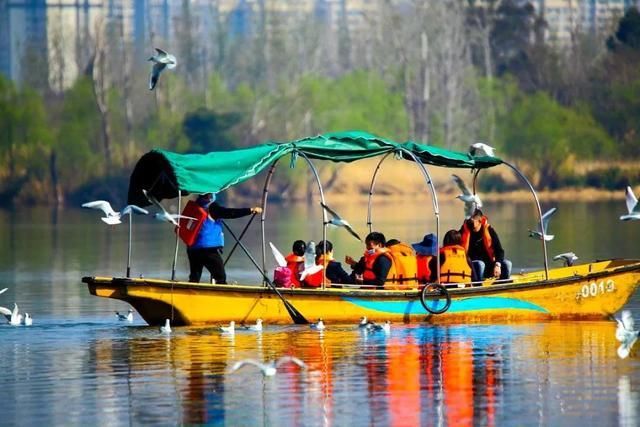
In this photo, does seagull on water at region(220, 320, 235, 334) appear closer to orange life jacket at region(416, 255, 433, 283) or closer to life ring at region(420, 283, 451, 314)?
life ring at region(420, 283, 451, 314)

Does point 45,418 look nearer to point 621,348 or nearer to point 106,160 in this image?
point 621,348

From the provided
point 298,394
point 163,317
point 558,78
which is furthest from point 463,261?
point 558,78

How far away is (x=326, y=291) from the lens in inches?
Answer: 996

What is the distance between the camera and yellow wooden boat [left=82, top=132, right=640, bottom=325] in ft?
81.7

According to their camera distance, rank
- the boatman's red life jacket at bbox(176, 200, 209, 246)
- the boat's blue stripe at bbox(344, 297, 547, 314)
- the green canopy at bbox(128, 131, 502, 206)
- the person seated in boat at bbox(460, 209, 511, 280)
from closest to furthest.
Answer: the green canopy at bbox(128, 131, 502, 206)
the boat's blue stripe at bbox(344, 297, 547, 314)
the boatman's red life jacket at bbox(176, 200, 209, 246)
the person seated in boat at bbox(460, 209, 511, 280)

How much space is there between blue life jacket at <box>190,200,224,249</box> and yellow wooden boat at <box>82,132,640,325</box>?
0.24 m

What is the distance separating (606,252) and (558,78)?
205ft

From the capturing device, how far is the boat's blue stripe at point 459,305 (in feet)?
83.7

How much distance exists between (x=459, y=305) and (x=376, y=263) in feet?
4.05

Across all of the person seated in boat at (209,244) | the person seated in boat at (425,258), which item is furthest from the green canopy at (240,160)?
the person seated in boat at (425,258)

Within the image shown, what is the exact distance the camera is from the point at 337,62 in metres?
136

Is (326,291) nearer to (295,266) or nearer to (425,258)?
(295,266)

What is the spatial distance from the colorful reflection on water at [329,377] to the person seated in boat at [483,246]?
1.15 m

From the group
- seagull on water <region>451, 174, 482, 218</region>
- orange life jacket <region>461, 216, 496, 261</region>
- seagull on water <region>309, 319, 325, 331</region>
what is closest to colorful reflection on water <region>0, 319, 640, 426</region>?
seagull on water <region>309, 319, 325, 331</region>
